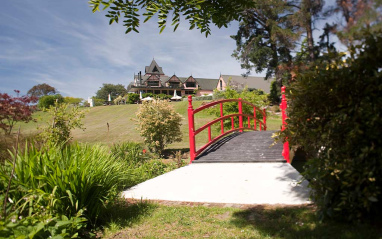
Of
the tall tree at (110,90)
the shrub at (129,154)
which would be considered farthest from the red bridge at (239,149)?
the tall tree at (110,90)

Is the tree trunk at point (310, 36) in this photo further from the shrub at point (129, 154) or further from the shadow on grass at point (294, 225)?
the shadow on grass at point (294, 225)

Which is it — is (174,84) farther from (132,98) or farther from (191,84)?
(132,98)

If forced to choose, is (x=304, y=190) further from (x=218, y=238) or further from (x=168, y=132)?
(x=168, y=132)

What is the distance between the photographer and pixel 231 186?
4402 mm

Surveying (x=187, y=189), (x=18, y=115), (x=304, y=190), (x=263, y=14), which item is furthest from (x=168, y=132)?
(x=263, y=14)

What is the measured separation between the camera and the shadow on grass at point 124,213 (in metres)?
3.15

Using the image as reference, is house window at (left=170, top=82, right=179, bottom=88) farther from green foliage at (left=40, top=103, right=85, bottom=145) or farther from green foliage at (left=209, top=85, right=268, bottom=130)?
green foliage at (left=40, top=103, right=85, bottom=145)

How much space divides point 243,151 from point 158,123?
483 centimetres

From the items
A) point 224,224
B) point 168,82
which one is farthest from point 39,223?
point 168,82

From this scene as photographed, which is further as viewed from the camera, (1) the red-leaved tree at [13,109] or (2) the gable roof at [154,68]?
(2) the gable roof at [154,68]

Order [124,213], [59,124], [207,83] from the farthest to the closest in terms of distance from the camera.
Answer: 1. [207,83]
2. [59,124]
3. [124,213]

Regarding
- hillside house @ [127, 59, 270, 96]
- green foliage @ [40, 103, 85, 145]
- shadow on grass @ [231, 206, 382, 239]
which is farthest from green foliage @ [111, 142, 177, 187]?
hillside house @ [127, 59, 270, 96]

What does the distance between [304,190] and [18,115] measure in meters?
11.0

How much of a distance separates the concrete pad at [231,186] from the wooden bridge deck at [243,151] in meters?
0.33
